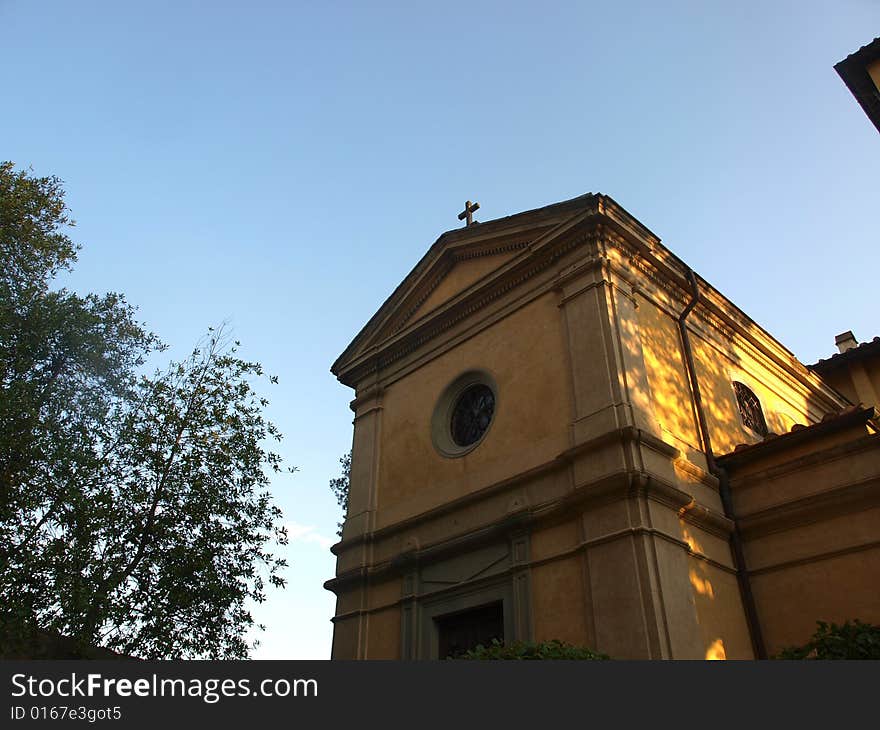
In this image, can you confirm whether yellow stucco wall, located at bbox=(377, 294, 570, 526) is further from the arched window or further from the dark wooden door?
the arched window

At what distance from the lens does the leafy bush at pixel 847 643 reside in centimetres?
746

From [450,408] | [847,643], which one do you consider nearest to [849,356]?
[450,408]

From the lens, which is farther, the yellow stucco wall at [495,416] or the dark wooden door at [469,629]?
the yellow stucco wall at [495,416]

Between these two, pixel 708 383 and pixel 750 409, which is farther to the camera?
pixel 750 409

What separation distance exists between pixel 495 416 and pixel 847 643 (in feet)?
21.4

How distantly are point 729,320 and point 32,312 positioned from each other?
1340 centimetres

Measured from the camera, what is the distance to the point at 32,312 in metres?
12.5

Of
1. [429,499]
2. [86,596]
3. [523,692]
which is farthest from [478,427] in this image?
[523,692]

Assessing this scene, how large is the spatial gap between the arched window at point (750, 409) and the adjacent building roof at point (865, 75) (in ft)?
18.2

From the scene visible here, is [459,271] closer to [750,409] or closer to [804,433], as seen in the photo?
[750,409]

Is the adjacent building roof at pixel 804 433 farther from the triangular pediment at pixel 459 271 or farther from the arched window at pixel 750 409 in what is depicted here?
the triangular pediment at pixel 459 271

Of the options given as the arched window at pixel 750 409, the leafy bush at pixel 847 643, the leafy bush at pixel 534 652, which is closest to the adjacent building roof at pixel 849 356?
the arched window at pixel 750 409

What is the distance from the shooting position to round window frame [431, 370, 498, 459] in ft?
44.2

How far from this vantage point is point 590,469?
34.5 ft
